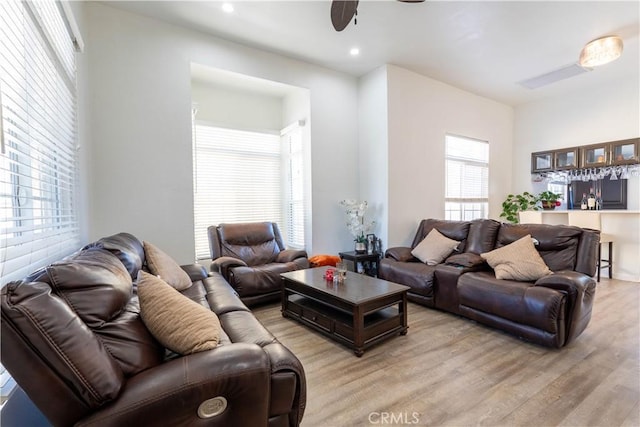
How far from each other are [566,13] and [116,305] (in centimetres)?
474

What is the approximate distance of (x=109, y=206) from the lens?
312 cm

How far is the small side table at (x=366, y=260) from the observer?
426cm

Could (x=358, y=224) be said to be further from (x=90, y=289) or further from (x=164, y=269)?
(x=90, y=289)

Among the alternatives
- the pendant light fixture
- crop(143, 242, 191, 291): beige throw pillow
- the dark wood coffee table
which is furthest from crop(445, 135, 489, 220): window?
crop(143, 242, 191, 291): beige throw pillow

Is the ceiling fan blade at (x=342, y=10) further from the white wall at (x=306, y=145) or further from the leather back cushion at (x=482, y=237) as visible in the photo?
the leather back cushion at (x=482, y=237)

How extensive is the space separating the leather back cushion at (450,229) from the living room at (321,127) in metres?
0.39

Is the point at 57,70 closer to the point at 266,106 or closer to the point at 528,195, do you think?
the point at 266,106

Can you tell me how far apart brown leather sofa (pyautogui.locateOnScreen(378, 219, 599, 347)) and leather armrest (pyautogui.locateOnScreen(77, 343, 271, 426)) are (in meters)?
2.34

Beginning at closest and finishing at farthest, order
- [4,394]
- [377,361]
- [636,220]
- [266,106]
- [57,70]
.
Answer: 1. [4,394]
2. [57,70]
3. [377,361]
4. [636,220]
5. [266,106]

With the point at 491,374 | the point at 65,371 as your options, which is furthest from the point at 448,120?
the point at 65,371

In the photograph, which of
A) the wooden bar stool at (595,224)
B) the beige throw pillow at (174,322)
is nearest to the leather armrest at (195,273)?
the beige throw pillow at (174,322)

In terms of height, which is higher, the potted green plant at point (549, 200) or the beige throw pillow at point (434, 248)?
the potted green plant at point (549, 200)

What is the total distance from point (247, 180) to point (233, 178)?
0.78 ft

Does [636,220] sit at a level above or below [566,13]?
below
